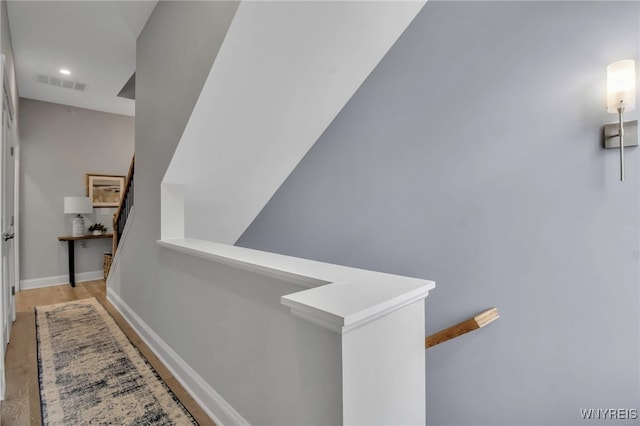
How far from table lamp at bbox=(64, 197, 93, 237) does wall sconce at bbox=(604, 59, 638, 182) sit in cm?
554

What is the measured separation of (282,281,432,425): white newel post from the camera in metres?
0.76

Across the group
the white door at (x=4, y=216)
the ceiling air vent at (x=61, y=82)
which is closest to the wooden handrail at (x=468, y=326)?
the white door at (x=4, y=216)

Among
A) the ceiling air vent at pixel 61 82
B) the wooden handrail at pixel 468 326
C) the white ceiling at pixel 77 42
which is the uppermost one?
the white ceiling at pixel 77 42

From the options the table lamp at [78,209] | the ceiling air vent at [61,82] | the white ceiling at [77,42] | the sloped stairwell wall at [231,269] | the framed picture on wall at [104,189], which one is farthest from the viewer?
the framed picture on wall at [104,189]

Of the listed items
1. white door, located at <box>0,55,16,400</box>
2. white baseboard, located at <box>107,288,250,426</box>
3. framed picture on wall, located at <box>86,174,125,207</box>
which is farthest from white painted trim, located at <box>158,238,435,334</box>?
framed picture on wall, located at <box>86,174,125,207</box>

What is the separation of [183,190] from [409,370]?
1948 mm

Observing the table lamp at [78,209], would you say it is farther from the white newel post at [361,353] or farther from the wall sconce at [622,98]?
the wall sconce at [622,98]

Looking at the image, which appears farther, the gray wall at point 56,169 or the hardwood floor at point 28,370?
the gray wall at point 56,169

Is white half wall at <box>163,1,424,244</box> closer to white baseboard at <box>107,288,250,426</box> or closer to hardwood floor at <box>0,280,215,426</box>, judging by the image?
white baseboard at <box>107,288,250,426</box>

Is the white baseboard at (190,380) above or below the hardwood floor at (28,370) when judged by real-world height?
above

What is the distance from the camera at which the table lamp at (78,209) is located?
14.4ft

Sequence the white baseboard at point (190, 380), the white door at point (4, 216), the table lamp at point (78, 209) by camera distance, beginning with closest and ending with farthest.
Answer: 1. the white baseboard at point (190, 380)
2. the white door at point (4, 216)
3. the table lamp at point (78, 209)

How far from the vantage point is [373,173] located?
92.1 inches

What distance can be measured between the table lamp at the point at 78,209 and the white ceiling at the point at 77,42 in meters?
1.39
